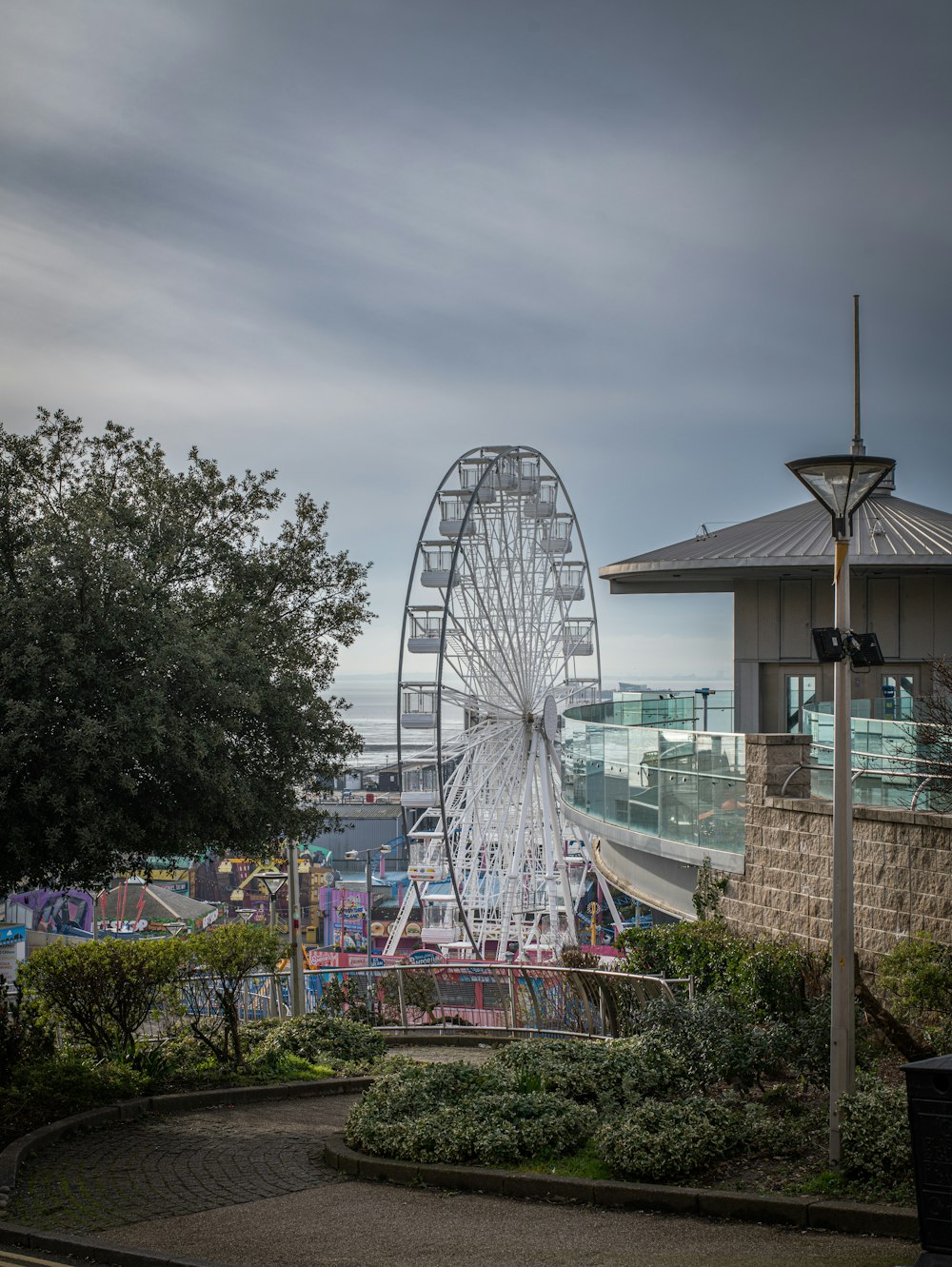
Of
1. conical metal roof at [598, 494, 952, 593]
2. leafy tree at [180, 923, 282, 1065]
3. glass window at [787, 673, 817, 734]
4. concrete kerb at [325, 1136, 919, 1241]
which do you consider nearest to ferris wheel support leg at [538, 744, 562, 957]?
conical metal roof at [598, 494, 952, 593]

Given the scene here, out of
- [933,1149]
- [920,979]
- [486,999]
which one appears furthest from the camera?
[486,999]

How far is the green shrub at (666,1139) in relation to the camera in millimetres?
8711

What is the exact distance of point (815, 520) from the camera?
88.1 feet

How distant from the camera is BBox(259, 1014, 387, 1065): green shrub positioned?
14656mm

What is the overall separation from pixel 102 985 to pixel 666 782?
30.0 feet

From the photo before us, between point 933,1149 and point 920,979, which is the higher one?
point 933,1149

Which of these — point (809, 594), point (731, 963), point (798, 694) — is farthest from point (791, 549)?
point (731, 963)

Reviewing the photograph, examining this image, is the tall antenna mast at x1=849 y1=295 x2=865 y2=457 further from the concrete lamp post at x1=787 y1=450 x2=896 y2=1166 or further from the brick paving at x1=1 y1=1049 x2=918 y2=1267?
the brick paving at x1=1 y1=1049 x2=918 y2=1267

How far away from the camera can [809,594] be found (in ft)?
82.0

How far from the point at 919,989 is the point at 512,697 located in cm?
2257

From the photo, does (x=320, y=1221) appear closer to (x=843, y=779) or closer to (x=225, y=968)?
(x=843, y=779)

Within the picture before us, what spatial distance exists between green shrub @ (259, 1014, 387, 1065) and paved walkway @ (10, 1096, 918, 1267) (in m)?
3.77

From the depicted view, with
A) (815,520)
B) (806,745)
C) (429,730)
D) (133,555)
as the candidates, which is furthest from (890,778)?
(429,730)

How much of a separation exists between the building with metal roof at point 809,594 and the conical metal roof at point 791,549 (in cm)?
2
